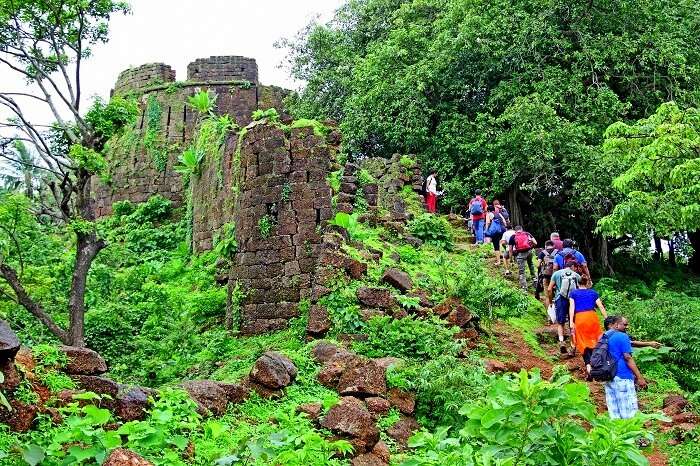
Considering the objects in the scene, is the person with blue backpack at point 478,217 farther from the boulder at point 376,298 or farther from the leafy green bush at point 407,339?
the leafy green bush at point 407,339

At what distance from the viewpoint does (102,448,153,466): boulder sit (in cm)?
420

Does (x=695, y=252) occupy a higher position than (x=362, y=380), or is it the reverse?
(x=695, y=252)

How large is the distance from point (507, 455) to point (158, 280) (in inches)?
486

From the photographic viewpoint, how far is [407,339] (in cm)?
931

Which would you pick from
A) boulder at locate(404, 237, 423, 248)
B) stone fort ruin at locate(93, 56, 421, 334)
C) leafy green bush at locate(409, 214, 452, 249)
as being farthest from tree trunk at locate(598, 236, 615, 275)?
boulder at locate(404, 237, 423, 248)

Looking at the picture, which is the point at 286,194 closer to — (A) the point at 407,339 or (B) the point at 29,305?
(A) the point at 407,339

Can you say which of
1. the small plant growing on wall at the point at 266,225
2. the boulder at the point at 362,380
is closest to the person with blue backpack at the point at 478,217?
the small plant growing on wall at the point at 266,225

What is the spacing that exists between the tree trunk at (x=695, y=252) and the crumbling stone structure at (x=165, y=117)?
12.7 m

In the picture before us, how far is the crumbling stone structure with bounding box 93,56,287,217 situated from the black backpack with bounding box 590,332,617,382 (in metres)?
14.1

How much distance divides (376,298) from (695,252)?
15400 millimetres

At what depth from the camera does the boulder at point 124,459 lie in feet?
13.8

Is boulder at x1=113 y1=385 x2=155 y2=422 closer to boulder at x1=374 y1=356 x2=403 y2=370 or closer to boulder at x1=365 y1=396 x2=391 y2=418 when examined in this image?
boulder at x1=365 y1=396 x2=391 y2=418

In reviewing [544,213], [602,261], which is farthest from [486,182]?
[602,261]

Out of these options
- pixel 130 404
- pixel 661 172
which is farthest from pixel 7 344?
pixel 661 172
